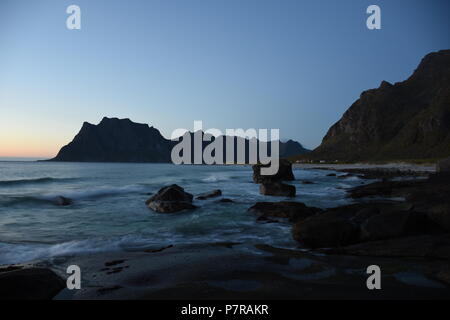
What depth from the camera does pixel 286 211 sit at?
14977mm

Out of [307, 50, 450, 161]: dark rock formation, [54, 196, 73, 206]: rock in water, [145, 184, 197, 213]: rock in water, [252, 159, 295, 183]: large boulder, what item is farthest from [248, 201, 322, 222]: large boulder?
[307, 50, 450, 161]: dark rock formation

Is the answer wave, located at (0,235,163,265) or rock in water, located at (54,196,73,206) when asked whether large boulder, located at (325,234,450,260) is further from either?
rock in water, located at (54,196,73,206)

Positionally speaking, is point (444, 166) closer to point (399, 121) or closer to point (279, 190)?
point (279, 190)

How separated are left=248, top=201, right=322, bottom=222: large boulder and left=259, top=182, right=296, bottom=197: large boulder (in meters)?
9.36

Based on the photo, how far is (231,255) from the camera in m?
8.27

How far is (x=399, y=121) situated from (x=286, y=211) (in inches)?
6426

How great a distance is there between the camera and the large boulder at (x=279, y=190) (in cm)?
2561

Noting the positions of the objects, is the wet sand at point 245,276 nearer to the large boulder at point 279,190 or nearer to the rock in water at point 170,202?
the rock in water at point 170,202

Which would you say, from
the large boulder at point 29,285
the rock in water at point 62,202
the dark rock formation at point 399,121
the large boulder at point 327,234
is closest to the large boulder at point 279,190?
the large boulder at point 327,234

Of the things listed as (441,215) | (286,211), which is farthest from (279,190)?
(441,215)

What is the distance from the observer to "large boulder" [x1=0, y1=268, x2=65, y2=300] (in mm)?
5281

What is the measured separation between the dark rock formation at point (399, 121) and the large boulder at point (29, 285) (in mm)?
123305
